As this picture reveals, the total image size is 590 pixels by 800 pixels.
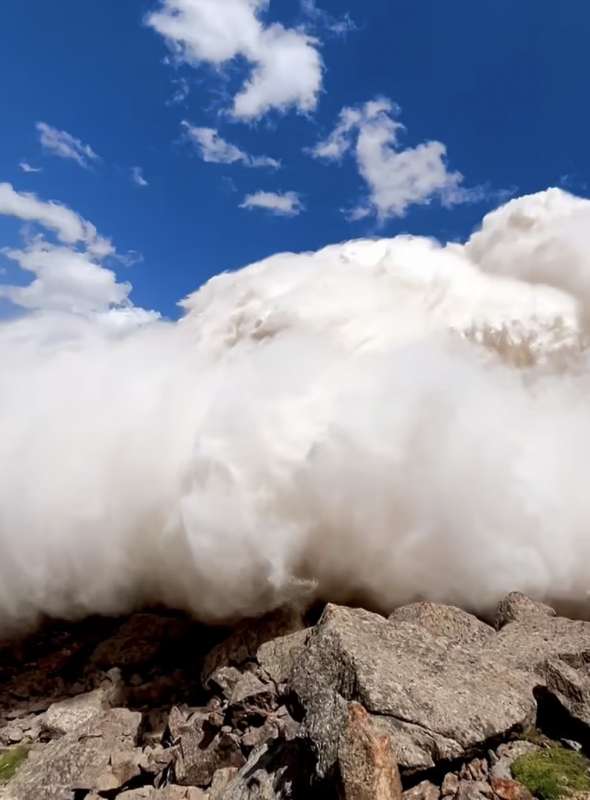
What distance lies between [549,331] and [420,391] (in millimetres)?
4007

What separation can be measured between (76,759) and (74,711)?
2.15 m

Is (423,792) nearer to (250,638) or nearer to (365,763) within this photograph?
(365,763)

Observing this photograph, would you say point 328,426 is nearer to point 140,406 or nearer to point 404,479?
point 404,479

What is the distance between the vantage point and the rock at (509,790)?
533 cm

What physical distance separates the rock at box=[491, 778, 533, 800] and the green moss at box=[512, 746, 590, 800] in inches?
4.8

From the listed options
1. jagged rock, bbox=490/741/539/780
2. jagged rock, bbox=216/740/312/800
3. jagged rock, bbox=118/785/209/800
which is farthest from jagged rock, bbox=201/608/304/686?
jagged rock, bbox=490/741/539/780

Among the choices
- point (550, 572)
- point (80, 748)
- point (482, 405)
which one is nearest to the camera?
point (80, 748)

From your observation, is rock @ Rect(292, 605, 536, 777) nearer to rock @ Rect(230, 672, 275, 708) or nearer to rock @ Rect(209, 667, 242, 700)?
rock @ Rect(230, 672, 275, 708)

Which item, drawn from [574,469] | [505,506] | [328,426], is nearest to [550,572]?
Result: [505,506]

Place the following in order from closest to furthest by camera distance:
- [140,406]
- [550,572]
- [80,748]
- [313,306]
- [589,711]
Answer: [589,711] < [80,748] < [550,572] < [140,406] < [313,306]

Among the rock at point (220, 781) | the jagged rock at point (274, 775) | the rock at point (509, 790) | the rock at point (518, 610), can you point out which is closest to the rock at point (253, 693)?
the rock at point (220, 781)

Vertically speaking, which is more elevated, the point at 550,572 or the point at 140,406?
the point at 140,406

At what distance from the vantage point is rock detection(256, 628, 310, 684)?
29.1 ft

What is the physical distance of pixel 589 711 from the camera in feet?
21.4
